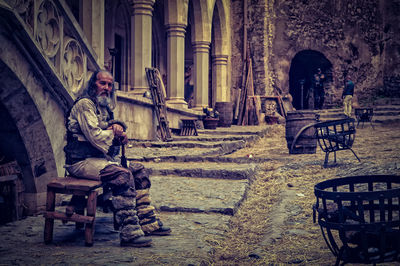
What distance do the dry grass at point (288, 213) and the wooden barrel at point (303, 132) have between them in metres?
0.25

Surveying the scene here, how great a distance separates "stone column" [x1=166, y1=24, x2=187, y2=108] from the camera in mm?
11906

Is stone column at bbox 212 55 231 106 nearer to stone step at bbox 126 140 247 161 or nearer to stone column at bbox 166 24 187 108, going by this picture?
stone column at bbox 166 24 187 108

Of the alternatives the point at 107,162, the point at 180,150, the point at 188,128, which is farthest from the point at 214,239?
the point at 188,128

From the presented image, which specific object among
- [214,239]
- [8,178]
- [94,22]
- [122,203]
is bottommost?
[214,239]

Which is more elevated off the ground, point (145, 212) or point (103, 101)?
point (103, 101)

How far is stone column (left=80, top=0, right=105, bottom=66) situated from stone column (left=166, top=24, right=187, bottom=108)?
4.15 meters

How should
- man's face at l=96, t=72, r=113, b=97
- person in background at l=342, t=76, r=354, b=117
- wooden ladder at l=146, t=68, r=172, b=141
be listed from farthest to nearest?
person in background at l=342, t=76, r=354, b=117, wooden ladder at l=146, t=68, r=172, b=141, man's face at l=96, t=72, r=113, b=97

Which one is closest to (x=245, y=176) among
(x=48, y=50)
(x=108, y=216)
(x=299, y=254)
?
(x=108, y=216)

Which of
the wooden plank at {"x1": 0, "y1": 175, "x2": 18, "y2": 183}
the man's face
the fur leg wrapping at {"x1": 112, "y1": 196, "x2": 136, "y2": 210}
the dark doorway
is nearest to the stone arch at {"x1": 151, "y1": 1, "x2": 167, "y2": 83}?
the dark doorway

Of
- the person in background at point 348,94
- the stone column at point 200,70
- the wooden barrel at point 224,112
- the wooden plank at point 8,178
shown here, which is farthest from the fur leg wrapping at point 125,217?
the person in background at point 348,94

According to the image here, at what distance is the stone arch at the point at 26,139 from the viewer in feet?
12.8

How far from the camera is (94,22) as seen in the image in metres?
7.81

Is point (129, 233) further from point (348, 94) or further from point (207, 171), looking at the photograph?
point (348, 94)

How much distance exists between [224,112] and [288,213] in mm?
9738
